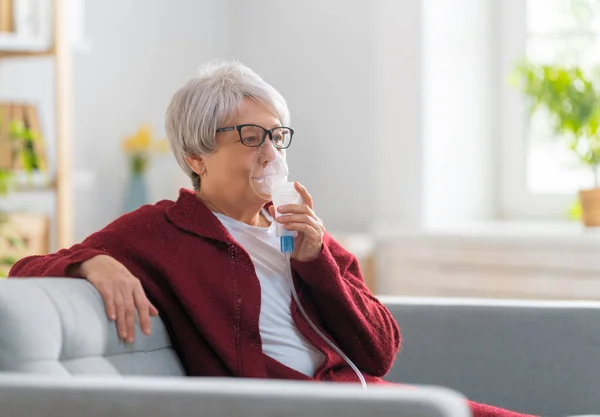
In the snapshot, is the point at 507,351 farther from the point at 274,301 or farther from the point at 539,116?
the point at 539,116

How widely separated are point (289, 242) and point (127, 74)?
228cm

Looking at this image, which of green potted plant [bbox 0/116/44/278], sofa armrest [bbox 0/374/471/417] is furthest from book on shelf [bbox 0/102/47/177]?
sofa armrest [bbox 0/374/471/417]

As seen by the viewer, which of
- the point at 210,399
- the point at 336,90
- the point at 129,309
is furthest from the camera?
the point at 336,90

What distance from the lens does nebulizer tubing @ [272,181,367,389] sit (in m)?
1.56

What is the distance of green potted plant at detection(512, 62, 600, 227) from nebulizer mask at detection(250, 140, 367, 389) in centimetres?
152

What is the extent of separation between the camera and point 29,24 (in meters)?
2.96

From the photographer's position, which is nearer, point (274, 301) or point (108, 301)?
point (108, 301)

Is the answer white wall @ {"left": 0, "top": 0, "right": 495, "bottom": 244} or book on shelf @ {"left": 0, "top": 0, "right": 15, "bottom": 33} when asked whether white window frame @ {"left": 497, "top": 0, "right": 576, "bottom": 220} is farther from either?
book on shelf @ {"left": 0, "top": 0, "right": 15, "bottom": 33}

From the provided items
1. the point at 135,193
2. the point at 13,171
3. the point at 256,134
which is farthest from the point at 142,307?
the point at 135,193

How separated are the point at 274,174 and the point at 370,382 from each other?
413mm

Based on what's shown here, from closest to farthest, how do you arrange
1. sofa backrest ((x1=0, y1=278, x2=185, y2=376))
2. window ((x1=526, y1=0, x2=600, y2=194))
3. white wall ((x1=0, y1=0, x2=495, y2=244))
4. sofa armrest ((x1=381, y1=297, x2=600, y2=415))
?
A: sofa backrest ((x1=0, y1=278, x2=185, y2=376)) < sofa armrest ((x1=381, y1=297, x2=600, y2=415)) < white wall ((x1=0, y1=0, x2=495, y2=244)) < window ((x1=526, y1=0, x2=600, y2=194))

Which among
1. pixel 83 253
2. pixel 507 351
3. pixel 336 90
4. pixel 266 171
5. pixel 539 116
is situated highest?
pixel 336 90

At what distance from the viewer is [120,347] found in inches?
56.4

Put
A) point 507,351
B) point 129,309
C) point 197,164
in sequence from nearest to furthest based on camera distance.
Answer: point 129,309 → point 197,164 → point 507,351
